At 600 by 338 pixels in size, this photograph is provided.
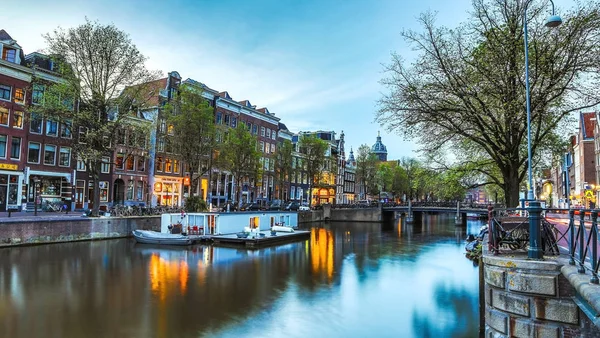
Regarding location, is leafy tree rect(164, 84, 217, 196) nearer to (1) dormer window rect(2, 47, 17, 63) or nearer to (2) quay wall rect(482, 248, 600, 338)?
(1) dormer window rect(2, 47, 17, 63)

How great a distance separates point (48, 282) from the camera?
20.9 m

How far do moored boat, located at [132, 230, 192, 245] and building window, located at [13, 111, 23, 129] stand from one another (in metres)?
16.8

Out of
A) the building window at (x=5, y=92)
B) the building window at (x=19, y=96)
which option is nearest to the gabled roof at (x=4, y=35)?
the building window at (x=5, y=92)

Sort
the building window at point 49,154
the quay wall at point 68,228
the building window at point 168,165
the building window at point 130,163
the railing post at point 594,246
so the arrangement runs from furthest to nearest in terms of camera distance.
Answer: the building window at point 168,165 → the building window at point 130,163 → the building window at point 49,154 → the quay wall at point 68,228 → the railing post at point 594,246

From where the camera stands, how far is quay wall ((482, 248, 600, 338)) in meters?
8.29

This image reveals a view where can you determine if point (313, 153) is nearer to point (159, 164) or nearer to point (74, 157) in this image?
point (159, 164)

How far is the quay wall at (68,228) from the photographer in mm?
30047

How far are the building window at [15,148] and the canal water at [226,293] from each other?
1357 cm

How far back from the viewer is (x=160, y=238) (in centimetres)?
3519

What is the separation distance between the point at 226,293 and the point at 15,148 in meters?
32.2

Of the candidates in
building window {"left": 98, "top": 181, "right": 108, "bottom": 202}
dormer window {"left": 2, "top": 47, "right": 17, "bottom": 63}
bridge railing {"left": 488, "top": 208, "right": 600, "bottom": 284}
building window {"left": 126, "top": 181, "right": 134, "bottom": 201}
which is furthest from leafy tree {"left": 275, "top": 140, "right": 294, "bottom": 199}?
bridge railing {"left": 488, "top": 208, "right": 600, "bottom": 284}

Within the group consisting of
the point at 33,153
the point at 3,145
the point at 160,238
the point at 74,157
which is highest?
the point at 3,145

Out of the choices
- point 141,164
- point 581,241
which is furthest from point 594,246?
point 141,164

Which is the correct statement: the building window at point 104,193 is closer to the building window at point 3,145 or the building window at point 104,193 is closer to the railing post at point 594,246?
the building window at point 3,145
